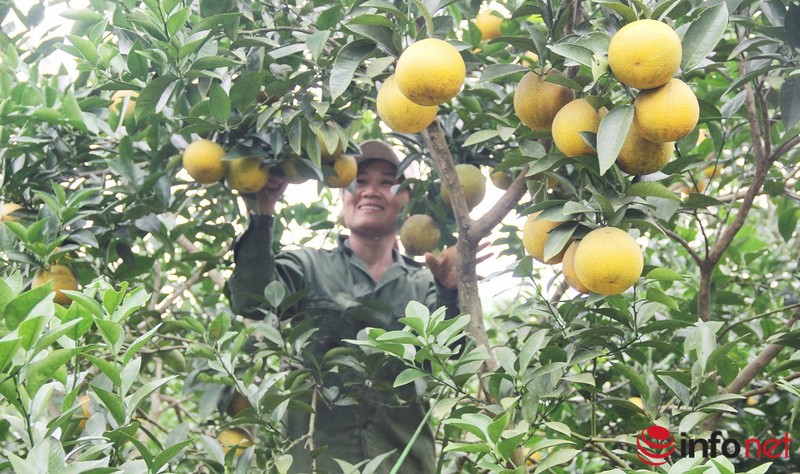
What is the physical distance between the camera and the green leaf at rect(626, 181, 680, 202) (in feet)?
5.52

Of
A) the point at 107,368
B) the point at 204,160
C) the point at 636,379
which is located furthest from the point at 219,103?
the point at 636,379

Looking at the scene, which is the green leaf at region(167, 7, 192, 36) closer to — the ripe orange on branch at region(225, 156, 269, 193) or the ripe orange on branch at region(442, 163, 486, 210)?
the ripe orange on branch at region(225, 156, 269, 193)

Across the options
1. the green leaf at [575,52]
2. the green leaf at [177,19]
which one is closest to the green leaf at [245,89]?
the green leaf at [177,19]

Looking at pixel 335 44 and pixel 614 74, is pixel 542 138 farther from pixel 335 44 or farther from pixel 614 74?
pixel 335 44

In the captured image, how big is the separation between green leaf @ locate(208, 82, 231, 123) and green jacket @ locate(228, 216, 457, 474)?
0.51m

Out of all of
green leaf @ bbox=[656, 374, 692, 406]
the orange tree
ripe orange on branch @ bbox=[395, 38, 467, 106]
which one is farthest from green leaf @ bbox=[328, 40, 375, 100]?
green leaf @ bbox=[656, 374, 692, 406]

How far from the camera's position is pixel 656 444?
193 cm

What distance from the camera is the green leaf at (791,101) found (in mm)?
1879

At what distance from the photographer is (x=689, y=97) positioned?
61.2 inches

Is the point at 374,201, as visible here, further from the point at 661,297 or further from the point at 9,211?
the point at 661,297

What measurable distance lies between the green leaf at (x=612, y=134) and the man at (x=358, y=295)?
0.94 metres

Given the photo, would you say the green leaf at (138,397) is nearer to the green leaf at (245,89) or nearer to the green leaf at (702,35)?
the green leaf at (245,89)

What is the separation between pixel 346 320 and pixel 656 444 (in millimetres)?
1204

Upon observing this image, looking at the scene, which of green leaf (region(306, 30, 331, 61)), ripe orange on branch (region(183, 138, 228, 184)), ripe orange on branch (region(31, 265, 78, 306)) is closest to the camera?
green leaf (region(306, 30, 331, 61))
